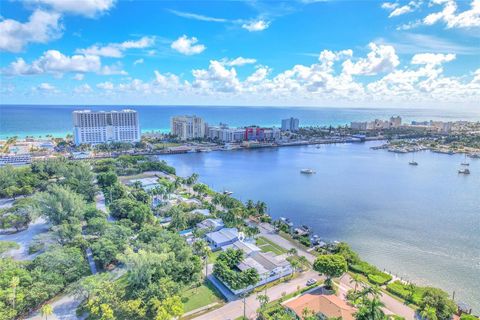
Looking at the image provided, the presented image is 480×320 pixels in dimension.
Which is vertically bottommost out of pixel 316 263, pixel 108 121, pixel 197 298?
pixel 197 298

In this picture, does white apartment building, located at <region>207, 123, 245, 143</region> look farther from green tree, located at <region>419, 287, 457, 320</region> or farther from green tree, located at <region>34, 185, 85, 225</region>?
green tree, located at <region>419, 287, 457, 320</region>

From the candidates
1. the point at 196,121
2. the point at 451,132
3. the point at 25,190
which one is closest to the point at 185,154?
the point at 196,121

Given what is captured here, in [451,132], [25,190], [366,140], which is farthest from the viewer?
[451,132]

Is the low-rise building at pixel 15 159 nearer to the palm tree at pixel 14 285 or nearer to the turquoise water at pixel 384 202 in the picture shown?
the turquoise water at pixel 384 202

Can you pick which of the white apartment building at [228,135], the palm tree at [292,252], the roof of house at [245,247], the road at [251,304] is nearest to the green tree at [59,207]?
the roof of house at [245,247]

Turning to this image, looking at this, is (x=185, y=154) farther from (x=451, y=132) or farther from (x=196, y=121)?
(x=451, y=132)

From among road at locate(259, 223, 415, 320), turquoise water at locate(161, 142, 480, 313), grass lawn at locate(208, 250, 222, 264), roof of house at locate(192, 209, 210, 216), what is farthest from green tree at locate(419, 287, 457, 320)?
roof of house at locate(192, 209, 210, 216)
